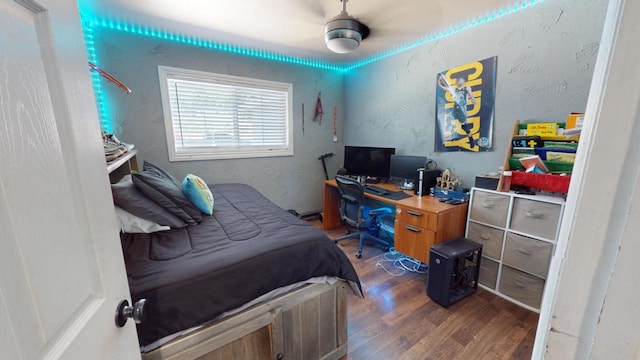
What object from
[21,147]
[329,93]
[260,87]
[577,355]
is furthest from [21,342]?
[329,93]

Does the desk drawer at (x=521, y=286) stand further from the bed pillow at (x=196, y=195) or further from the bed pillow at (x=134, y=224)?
the bed pillow at (x=134, y=224)

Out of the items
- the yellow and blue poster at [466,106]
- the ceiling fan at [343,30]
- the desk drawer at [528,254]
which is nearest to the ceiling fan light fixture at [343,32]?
the ceiling fan at [343,30]

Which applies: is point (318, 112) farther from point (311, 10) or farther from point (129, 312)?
point (129, 312)

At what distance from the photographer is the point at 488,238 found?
6.55ft

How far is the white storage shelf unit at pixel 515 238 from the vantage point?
1685 millimetres

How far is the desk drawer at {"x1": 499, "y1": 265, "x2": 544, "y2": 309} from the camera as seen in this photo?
176 centimetres

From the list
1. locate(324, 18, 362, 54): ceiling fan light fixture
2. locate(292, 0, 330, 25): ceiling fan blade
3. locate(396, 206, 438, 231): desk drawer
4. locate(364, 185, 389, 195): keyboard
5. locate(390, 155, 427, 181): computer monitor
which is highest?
locate(292, 0, 330, 25): ceiling fan blade

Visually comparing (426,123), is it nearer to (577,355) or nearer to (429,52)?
(429,52)

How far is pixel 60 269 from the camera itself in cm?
42

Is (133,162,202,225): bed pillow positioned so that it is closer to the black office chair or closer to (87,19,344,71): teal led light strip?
the black office chair

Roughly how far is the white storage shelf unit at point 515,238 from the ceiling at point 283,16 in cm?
159

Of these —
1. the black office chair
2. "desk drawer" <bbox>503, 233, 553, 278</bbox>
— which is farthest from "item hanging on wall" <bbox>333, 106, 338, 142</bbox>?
"desk drawer" <bbox>503, 233, 553, 278</bbox>

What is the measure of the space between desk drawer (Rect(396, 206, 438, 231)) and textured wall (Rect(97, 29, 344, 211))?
69.4 inches

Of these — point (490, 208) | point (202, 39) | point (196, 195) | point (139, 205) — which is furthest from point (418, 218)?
point (202, 39)
